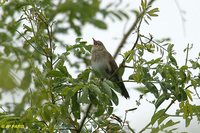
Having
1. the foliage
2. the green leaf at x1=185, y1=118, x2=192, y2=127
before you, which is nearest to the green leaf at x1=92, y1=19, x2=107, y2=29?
the foliage

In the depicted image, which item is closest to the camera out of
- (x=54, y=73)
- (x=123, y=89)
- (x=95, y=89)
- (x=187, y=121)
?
(x=95, y=89)

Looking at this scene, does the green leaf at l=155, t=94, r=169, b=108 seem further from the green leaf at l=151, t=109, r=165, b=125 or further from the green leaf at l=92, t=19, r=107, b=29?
the green leaf at l=92, t=19, r=107, b=29

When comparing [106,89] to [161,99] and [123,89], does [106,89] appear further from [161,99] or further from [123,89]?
[123,89]

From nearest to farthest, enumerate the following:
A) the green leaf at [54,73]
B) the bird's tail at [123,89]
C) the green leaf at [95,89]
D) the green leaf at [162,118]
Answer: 1. the green leaf at [95,89]
2. the green leaf at [54,73]
3. the green leaf at [162,118]
4. the bird's tail at [123,89]

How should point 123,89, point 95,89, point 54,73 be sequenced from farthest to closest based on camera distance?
point 123,89, point 54,73, point 95,89

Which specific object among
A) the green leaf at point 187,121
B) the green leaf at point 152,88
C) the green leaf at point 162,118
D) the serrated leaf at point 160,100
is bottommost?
the green leaf at point 187,121

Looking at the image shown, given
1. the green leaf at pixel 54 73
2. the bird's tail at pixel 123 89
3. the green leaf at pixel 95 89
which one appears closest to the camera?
the green leaf at pixel 95 89

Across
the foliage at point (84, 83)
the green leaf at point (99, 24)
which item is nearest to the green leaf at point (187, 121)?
the foliage at point (84, 83)

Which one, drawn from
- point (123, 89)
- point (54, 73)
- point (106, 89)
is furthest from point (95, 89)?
point (123, 89)

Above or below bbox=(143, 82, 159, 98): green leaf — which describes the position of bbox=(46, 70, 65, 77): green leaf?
above

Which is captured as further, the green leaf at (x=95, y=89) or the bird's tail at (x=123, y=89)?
the bird's tail at (x=123, y=89)

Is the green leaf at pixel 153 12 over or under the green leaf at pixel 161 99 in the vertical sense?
over

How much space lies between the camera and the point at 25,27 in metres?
1.64

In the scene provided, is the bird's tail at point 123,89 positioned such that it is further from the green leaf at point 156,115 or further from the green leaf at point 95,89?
the green leaf at point 95,89
